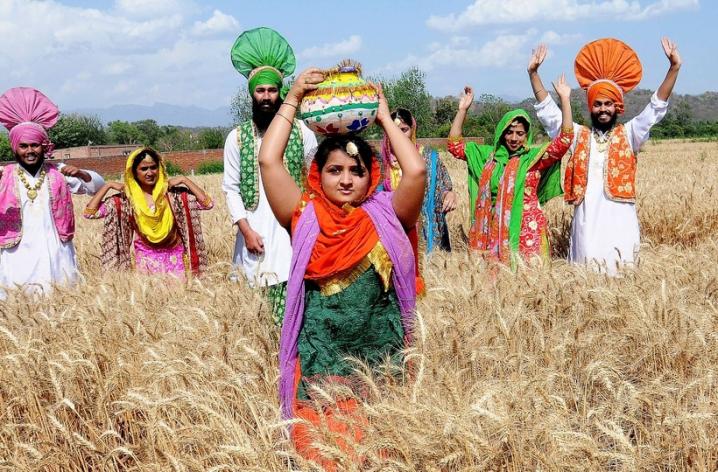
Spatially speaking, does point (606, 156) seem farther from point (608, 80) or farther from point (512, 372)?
point (512, 372)

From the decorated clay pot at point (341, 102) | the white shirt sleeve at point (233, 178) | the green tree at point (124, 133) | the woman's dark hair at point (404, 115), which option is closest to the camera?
the decorated clay pot at point (341, 102)

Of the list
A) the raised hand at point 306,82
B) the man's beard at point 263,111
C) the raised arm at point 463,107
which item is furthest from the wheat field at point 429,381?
the raised arm at point 463,107

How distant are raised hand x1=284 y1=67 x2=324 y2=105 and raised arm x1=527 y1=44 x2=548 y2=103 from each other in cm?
306

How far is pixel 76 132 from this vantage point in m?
69.1

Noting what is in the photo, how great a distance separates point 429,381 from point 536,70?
3371mm

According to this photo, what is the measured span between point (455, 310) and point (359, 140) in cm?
99

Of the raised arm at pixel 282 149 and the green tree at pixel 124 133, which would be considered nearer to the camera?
the raised arm at pixel 282 149

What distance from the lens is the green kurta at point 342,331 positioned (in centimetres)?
260

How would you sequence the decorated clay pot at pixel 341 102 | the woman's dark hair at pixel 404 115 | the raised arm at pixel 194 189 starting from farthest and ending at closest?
1. the raised arm at pixel 194 189
2. the woman's dark hair at pixel 404 115
3. the decorated clay pot at pixel 341 102

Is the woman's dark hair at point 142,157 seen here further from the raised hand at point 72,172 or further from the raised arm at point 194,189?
the raised hand at point 72,172

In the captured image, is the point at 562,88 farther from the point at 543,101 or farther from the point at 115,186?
the point at 115,186

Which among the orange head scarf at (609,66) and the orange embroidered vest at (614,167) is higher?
the orange head scarf at (609,66)

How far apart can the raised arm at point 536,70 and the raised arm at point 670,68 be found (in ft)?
2.56

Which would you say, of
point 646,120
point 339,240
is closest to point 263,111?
point 339,240
